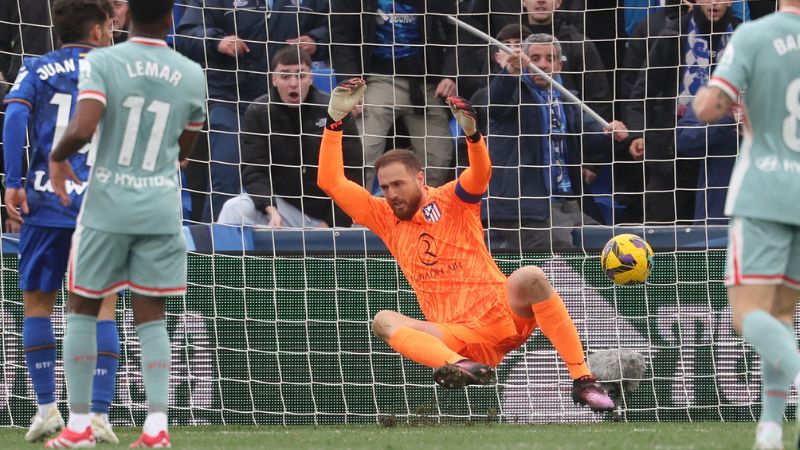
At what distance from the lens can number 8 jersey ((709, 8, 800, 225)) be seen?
16.8 feet

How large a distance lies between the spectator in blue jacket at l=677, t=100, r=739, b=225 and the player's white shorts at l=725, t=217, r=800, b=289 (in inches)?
181

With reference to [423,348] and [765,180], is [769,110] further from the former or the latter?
[423,348]

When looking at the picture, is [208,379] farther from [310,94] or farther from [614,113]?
[614,113]

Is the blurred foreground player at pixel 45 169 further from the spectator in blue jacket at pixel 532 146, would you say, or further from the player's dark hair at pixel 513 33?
the player's dark hair at pixel 513 33

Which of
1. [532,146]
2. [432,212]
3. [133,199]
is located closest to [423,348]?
[432,212]

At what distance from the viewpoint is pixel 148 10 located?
18.6 ft

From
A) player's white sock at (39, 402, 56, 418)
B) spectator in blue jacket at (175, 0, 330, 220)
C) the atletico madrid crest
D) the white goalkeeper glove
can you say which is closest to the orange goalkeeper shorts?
the atletico madrid crest

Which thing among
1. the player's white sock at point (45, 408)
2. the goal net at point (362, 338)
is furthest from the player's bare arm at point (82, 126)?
the goal net at point (362, 338)

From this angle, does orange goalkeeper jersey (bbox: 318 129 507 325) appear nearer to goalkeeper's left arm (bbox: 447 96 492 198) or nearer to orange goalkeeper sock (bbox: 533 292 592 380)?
goalkeeper's left arm (bbox: 447 96 492 198)

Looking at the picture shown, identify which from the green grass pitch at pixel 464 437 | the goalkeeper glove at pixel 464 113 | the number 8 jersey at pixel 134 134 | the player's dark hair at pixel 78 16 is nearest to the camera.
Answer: the number 8 jersey at pixel 134 134

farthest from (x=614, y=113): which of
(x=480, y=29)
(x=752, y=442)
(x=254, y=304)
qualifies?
(x=752, y=442)

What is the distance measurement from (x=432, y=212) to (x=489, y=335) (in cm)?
81

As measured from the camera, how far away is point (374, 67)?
10312 millimetres

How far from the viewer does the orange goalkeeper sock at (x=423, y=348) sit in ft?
23.7
